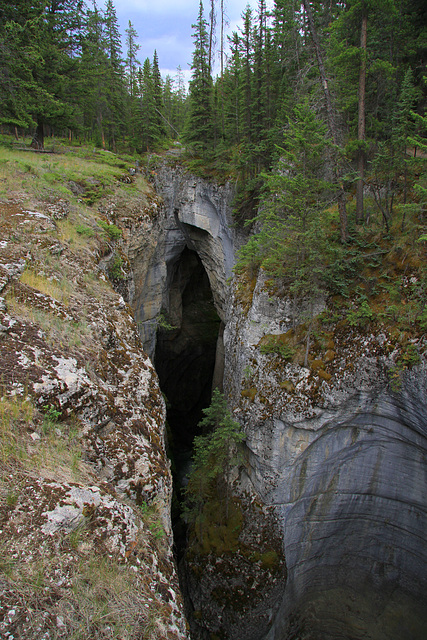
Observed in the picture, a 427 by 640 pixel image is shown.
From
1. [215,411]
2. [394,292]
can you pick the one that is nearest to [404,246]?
[394,292]

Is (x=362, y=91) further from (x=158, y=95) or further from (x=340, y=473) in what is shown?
(x=158, y=95)

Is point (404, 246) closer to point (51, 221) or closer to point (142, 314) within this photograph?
point (51, 221)

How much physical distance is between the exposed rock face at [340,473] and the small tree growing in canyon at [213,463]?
2.49 ft

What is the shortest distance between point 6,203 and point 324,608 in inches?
706

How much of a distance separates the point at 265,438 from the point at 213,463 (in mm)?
3055

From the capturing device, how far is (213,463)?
42.0ft

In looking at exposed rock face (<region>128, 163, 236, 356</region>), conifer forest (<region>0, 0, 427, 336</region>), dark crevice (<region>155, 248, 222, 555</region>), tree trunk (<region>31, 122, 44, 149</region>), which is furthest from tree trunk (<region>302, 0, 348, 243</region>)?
dark crevice (<region>155, 248, 222, 555</region>)


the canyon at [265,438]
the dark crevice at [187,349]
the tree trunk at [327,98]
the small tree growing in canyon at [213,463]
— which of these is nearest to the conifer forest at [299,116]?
the tree trunk at [327,98]

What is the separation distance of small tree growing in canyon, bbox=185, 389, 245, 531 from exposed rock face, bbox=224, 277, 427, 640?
0.76 m

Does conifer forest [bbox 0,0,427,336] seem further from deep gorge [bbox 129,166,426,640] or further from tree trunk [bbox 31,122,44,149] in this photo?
deep gorge [bbox 129,166,426,640]

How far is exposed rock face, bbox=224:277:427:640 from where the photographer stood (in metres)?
9.64

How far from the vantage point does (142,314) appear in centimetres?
1830

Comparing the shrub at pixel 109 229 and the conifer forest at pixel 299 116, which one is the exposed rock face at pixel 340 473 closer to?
the conifer forest at pixel 299 116

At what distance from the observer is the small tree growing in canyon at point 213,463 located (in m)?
11.4
